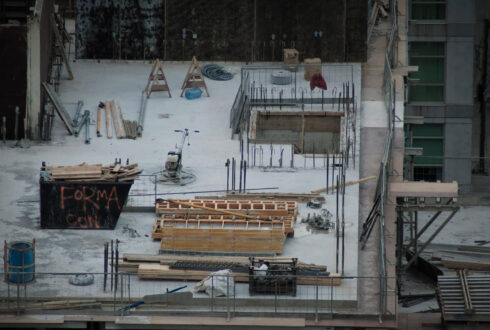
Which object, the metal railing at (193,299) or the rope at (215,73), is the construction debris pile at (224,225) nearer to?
the metal railing at (193,299)

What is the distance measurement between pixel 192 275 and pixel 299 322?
3.73 meters

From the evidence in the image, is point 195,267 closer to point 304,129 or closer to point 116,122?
point 116,122

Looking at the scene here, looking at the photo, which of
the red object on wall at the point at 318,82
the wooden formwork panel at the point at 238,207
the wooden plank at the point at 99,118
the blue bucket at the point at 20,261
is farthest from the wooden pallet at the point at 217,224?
the red object on wall at the point at 318,82

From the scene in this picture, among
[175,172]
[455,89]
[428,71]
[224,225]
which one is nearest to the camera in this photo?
[224,225]

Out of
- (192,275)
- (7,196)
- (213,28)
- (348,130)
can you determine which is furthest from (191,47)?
(192,275)

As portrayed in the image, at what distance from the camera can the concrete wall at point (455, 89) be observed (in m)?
82.6

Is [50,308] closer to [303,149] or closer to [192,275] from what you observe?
[192,275]

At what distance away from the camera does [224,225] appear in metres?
57.1

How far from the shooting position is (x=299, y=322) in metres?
51.9

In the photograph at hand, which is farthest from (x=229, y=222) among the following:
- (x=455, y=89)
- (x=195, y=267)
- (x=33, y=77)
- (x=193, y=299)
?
(x=455, y=89)

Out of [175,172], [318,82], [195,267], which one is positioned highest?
[318,82]

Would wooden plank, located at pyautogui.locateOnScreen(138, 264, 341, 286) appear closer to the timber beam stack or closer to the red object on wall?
the timber beam stack

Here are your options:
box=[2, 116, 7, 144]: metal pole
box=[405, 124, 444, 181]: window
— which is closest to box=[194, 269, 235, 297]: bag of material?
box=[2, 116, 7, 144]: metal pole

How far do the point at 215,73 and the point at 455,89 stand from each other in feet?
47.5
